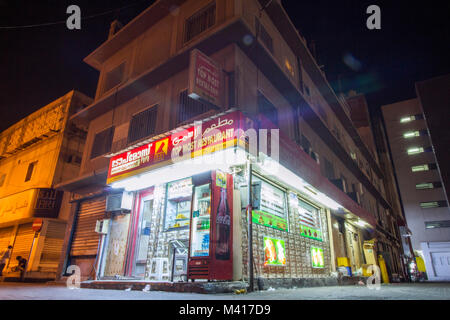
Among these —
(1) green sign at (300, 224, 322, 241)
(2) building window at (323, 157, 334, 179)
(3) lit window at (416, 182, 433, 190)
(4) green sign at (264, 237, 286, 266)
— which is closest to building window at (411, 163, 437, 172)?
(3) lit window at (416, 182, 433, 190)

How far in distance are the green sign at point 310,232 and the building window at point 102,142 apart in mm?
9706

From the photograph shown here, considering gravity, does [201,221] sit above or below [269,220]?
below

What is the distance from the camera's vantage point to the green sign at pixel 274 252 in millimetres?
8523

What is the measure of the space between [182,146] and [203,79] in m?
2.07

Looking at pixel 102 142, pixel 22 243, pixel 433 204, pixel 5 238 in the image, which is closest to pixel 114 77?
pixel 102 142

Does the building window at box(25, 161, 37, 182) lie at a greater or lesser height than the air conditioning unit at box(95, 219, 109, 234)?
greater

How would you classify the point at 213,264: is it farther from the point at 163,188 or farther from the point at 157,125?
the point at 157,125

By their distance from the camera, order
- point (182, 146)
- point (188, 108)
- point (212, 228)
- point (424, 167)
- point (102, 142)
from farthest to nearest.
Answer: point (424, 167) < point (102, 142) < point (188, 108) < point (182, 146) < point (212, 228)

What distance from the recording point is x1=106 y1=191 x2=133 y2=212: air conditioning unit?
10.3m

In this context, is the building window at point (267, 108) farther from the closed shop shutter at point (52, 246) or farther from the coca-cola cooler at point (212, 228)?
the closed shop shutter at point (52, 246)

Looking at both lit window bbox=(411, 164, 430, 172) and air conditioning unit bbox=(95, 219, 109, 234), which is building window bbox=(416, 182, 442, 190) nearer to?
lit window bbox=(411, 164, 430, 172)

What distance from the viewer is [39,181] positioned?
19078 millimetres

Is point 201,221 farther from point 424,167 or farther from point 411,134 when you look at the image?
point 411,134

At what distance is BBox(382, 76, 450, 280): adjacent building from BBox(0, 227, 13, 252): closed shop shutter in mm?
50960
